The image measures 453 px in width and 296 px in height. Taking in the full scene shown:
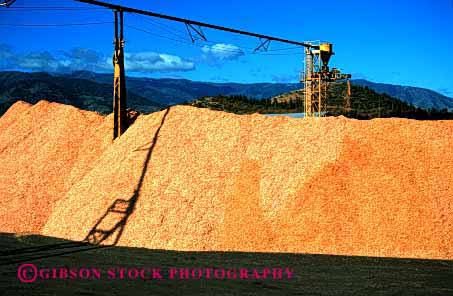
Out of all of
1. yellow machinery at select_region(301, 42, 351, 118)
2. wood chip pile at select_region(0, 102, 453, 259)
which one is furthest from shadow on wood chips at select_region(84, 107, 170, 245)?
yellow machinery at select_region(301, 42, 351, 118)

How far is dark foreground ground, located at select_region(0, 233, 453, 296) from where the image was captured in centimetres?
1111

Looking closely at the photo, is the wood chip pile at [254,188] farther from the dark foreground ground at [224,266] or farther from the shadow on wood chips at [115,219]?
the dark foreground ground at [224,266]

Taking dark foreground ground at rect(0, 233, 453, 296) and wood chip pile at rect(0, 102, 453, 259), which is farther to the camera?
wood chip pile at rect(0, 102, 453, 259)

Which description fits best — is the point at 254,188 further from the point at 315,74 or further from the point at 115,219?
the point at 315,74

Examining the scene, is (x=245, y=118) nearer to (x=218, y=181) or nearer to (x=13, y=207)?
(x=218, y=181)

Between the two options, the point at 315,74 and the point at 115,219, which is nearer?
the point at 115,219

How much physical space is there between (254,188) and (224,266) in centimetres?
499

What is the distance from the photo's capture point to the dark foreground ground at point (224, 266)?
1111cm

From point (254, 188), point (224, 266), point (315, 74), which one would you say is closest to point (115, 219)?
point (254, 188)

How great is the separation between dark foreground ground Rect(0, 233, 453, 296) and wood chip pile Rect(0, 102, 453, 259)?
106 cm

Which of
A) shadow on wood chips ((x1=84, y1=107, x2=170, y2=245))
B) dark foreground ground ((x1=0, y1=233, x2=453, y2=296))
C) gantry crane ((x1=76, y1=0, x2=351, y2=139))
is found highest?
gantry crane ((x1=76, y1=0, x2=351, y2=139))

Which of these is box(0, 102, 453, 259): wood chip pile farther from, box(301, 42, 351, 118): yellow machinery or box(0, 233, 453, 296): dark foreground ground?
box(301, 42, 351, 118): yellow machinery

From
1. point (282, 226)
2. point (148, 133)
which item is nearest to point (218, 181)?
point (282, 226)

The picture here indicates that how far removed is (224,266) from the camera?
45.0ft
